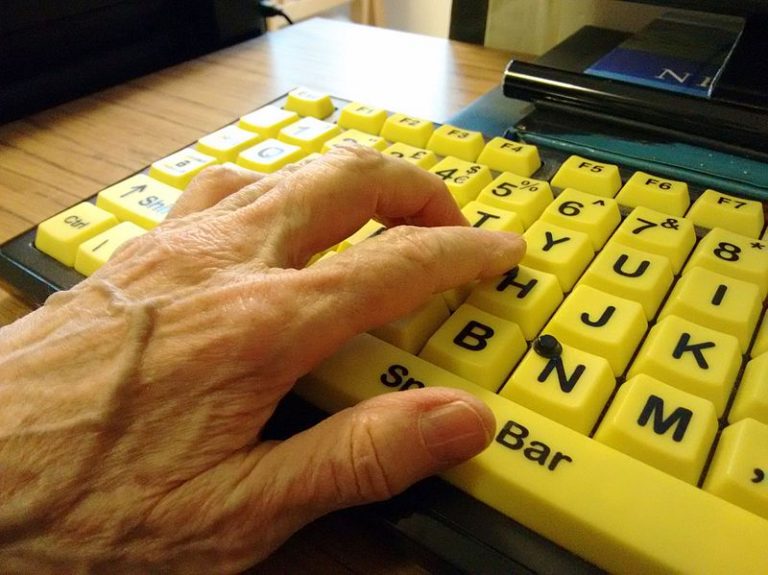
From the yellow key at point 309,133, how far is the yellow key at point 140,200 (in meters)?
0.12

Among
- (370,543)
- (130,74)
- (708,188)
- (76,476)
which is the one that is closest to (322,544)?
(370,543)

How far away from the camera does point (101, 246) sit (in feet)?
1.60

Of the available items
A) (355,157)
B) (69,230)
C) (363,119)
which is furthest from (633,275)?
(69,230)

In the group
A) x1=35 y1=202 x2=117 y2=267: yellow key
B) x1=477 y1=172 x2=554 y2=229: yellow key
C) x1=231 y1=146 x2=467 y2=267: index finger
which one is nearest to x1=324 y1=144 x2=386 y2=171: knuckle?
x1=231 y1=146 x2=467 y2=267: index finger

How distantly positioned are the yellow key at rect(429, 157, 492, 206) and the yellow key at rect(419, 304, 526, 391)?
148mm

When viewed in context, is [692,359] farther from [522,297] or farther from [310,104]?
[310,104]

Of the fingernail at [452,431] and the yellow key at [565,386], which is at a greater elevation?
the fingernail at [452,431]

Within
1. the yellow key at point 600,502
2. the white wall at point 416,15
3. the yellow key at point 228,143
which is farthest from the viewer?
the white wall at point 416,15

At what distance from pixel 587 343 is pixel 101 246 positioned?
0.38 meters

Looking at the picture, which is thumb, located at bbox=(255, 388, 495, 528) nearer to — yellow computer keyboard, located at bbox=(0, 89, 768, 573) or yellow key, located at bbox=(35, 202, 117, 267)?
yellow computer keyboard, located at bbox=(0, 89, 768, 573)

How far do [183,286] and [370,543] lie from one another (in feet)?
0.61

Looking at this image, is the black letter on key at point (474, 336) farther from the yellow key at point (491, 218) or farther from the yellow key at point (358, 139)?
the yellow key at point (358, 139)

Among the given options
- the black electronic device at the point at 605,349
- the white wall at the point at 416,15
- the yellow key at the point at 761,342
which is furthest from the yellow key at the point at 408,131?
the white wall at the point at 416,15

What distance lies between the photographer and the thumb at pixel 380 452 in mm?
300
